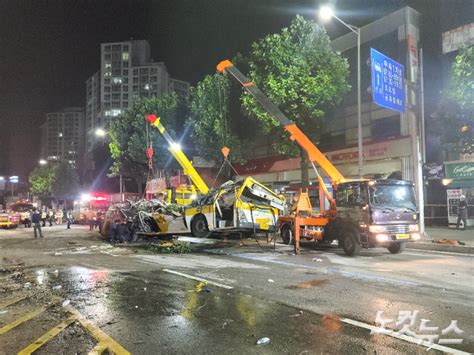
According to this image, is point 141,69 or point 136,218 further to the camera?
point 141,69

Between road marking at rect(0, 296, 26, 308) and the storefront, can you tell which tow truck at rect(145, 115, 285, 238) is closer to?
road marking at rect(0, 296, 26, 308)

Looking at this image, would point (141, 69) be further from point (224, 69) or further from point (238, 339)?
point (238, 339)

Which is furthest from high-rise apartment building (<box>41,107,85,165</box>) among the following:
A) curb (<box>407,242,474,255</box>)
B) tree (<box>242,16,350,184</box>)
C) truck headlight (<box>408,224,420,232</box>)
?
truck headlight (<box>408,224,420,232</box>)

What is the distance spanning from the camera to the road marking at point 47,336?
500 centimetres

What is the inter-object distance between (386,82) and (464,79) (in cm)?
413

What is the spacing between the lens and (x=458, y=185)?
73.1 ft

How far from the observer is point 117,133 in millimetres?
38531

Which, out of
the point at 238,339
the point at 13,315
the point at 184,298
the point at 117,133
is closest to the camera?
the point at 238,339

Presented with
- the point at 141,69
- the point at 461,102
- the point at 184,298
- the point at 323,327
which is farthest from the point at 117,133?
the point at 141,69

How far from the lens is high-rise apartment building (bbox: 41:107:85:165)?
182500 millimetres

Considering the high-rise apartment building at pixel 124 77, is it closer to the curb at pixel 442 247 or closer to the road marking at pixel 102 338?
the curb at pixel 442 247

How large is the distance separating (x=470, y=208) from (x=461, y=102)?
10.8m

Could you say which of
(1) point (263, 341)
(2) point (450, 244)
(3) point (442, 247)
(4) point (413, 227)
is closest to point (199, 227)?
(4) point (413, 227)

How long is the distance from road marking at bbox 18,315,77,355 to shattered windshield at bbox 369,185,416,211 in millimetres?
9258
